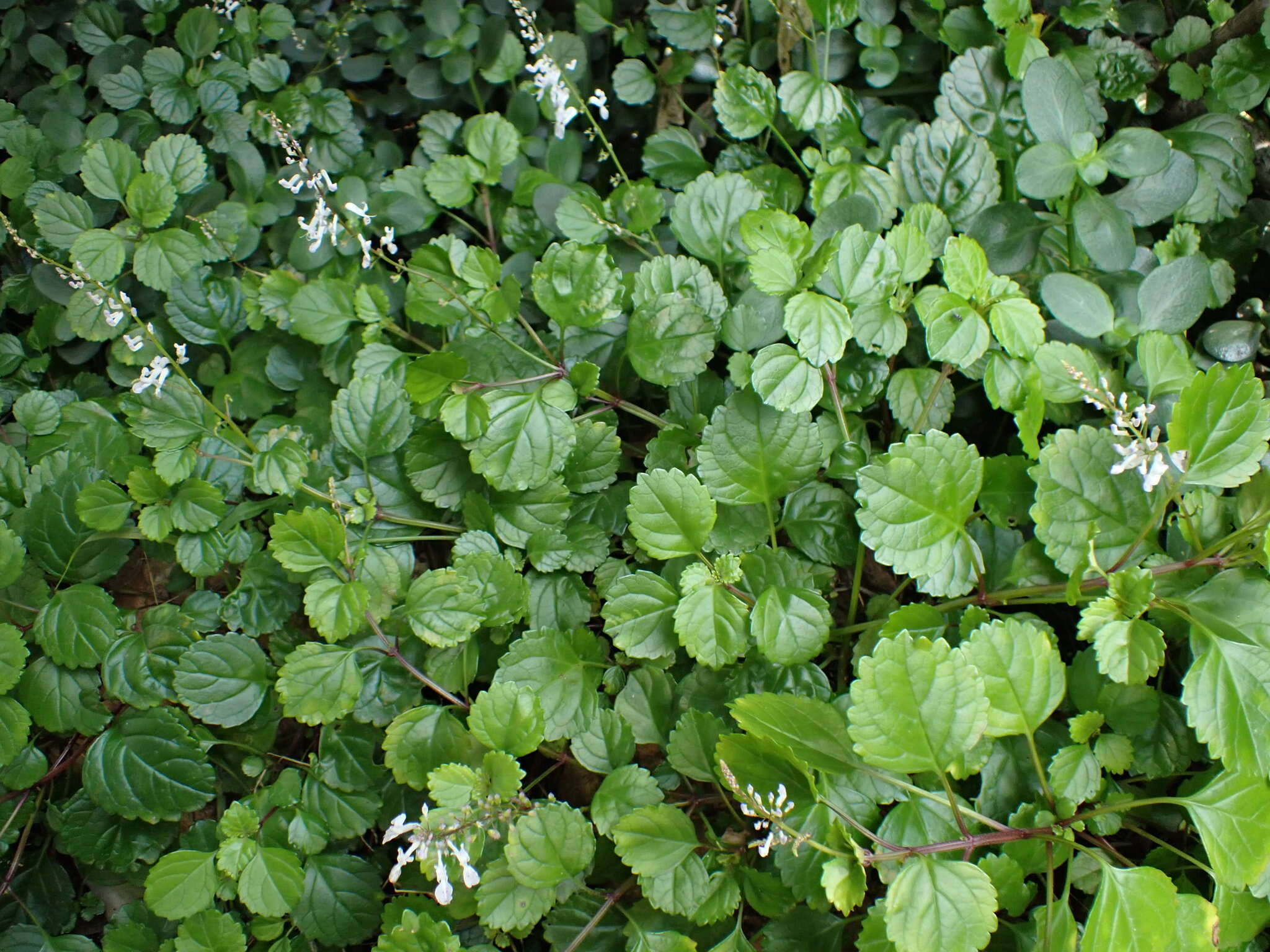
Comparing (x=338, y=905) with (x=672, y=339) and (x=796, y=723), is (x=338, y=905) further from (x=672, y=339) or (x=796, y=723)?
(x=672, y=339)

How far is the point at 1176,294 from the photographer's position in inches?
57.5

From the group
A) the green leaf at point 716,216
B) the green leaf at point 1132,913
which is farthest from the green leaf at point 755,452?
the green leaf at point 1132,913

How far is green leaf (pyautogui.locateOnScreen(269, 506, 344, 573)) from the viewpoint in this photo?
4.52ft

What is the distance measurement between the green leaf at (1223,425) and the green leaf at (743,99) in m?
0.97

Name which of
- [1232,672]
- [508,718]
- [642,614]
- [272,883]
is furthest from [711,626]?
[272,883]

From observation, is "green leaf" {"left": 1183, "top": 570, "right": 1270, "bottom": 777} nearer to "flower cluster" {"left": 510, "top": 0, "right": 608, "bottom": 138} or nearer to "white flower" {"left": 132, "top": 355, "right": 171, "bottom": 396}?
"flower cluster" {"left": 510, "top": 0, "right": 608, "bottom": 138}

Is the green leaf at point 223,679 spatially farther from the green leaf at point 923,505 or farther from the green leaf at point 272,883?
the green leaf at point 923,505

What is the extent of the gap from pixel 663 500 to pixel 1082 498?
626 millimetres

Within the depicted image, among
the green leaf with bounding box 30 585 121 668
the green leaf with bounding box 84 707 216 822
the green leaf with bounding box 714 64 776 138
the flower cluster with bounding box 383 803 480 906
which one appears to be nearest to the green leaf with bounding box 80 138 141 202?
the green leaf with bounding box 30 585 121 668

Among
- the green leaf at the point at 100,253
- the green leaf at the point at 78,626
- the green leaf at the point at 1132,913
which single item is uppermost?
the green leaf at the point at 100,253

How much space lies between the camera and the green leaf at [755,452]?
140cm

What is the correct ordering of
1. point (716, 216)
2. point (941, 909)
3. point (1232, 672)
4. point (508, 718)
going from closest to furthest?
1. point (941, 909)
2. point (1232, 672)
3. point (508, 718)
4. point (716, 216)

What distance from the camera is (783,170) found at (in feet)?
5.63

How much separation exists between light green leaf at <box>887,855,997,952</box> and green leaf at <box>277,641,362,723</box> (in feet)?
2.83
